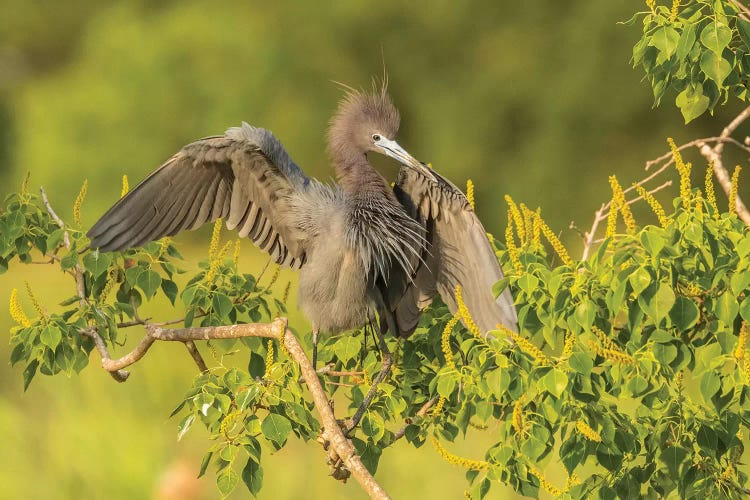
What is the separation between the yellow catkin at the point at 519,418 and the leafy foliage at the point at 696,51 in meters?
0.73

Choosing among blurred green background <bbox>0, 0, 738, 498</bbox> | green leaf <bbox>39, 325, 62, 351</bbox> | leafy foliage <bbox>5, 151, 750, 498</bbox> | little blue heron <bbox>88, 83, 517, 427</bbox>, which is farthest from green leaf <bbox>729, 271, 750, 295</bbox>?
blurred green background <bbox>0, 0, 738, 498</bbox>

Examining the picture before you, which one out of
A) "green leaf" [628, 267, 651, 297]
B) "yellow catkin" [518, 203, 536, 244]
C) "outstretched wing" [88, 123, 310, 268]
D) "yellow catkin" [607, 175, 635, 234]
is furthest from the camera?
"outstretched wing" [88, 123, 310, 268]

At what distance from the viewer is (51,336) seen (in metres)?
2.51

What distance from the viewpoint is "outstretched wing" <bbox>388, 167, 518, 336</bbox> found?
8.99 feet

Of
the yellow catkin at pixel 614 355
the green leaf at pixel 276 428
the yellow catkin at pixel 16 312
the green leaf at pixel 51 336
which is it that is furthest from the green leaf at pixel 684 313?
the yellow catkin at pixel 16 312

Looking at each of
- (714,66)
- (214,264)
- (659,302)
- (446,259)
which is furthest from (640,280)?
(214,264)

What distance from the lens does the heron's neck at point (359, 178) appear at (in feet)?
9.87

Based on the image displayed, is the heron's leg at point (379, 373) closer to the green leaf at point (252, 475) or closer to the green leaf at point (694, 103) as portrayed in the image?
the green leaf at point (252, 475)

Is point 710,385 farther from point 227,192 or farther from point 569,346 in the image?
point 227,192

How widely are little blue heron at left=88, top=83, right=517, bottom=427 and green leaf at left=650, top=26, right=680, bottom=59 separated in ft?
2.46

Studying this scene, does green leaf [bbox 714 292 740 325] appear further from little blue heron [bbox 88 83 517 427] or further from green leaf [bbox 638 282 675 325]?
little blue heron [bbox 88 83 517 427]

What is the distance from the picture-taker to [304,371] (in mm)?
2326

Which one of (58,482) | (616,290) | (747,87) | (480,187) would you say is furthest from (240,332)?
(480,187)

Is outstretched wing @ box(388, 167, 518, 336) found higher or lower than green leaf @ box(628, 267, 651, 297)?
higher
